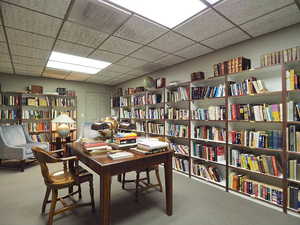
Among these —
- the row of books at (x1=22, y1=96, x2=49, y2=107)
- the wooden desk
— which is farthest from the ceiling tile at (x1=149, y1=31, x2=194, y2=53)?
the row of books at (x1=22, y1=96, x2=49, y2=107)

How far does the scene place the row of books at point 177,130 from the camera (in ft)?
11.0

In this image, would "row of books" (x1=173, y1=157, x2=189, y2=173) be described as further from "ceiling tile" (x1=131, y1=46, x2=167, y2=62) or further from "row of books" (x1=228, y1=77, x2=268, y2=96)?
"ceiling tile" (x1=131, y1=46, x2=167, y2=62)

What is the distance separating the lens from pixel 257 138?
229cm

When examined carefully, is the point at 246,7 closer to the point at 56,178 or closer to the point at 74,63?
the point at 56,178

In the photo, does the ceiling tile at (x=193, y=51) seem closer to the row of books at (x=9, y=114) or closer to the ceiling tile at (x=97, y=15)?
the ceiling tile at (x=97, y=15)

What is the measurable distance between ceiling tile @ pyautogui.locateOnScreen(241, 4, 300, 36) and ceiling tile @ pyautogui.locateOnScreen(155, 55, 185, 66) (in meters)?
1.42

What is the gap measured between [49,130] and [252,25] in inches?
227

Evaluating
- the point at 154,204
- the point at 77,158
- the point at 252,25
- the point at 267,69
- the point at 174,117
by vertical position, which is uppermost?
the point at 252,25

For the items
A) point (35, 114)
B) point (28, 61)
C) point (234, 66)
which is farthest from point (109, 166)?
point (35, 114)

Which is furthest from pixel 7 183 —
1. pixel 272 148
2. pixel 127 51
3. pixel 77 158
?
pixel 272 148

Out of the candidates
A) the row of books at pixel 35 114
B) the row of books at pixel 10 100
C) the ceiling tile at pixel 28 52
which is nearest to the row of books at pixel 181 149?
the ceiling tile at pixel 28 52

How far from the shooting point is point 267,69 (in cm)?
232

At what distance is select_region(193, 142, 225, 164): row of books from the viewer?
9.09 feet

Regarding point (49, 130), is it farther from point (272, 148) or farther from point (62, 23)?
point (272, 148)
